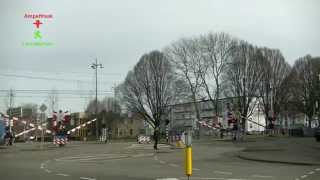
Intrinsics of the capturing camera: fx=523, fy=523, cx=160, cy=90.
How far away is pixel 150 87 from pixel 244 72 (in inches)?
695

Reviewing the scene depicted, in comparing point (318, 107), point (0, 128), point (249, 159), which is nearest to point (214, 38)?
point (318, 107)

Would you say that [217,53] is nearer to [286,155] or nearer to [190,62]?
[190,62]

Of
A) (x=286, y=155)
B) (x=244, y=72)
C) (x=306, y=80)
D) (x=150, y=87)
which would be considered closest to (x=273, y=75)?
(x=244, y=72)

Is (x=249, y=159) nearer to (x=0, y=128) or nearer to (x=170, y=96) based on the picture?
(x=0, y=128)

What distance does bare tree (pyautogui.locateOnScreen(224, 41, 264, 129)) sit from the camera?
2864 inches

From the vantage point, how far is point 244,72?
7312 cm

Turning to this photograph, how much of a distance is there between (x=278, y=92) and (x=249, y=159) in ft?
166

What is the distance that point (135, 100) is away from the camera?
87.9m

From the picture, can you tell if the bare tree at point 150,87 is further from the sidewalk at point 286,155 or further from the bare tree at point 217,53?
the sidewalk at point 286,155

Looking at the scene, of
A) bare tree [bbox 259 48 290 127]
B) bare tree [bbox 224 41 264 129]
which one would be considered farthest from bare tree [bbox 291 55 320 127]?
bare tree [bbox 224 41 264 129]

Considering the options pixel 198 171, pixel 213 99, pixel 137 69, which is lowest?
pixel 198 171

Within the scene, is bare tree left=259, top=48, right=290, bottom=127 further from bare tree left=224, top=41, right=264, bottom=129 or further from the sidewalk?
the sidewalk

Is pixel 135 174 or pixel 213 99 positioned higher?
pixel 213 99

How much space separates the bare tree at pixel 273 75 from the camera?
74.2 metres
